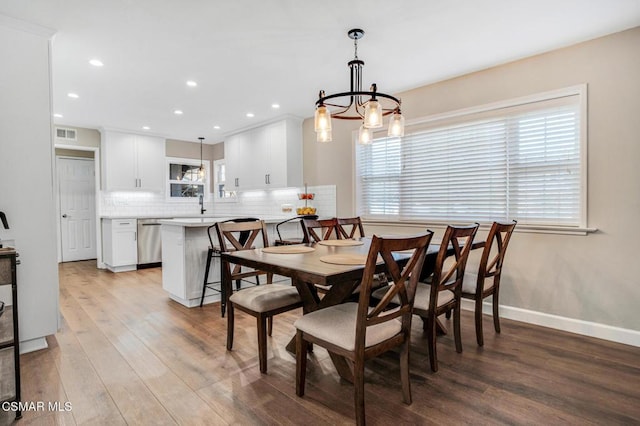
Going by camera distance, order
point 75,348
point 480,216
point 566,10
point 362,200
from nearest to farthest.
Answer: point 566,10
point 75,348
point 480,216
point 362,200

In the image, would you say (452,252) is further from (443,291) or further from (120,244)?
(120,244)

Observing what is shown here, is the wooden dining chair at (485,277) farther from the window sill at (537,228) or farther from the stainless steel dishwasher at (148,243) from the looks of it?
the stainless steel dishwasher at (148,243)

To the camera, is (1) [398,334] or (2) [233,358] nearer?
(1) [398,334]

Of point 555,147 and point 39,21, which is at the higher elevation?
point 39,21

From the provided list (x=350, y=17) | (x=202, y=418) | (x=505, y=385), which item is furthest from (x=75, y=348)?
(x=350, y=17)

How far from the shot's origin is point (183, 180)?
709cm

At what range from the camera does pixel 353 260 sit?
2.01m

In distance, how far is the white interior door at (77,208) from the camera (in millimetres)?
6336

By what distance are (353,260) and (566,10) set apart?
230cm

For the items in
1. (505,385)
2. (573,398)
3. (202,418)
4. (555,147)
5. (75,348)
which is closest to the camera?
(202,418)

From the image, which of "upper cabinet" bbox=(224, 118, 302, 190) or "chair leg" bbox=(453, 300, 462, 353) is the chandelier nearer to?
"chair leg" bbox=(453, 300, 462, 353)

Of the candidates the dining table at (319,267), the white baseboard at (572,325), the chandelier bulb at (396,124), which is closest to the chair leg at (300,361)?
the dining table at (319,267)

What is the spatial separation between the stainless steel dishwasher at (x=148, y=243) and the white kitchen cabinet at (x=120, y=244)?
0.08 meters

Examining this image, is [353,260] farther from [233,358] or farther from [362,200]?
[362,200]
